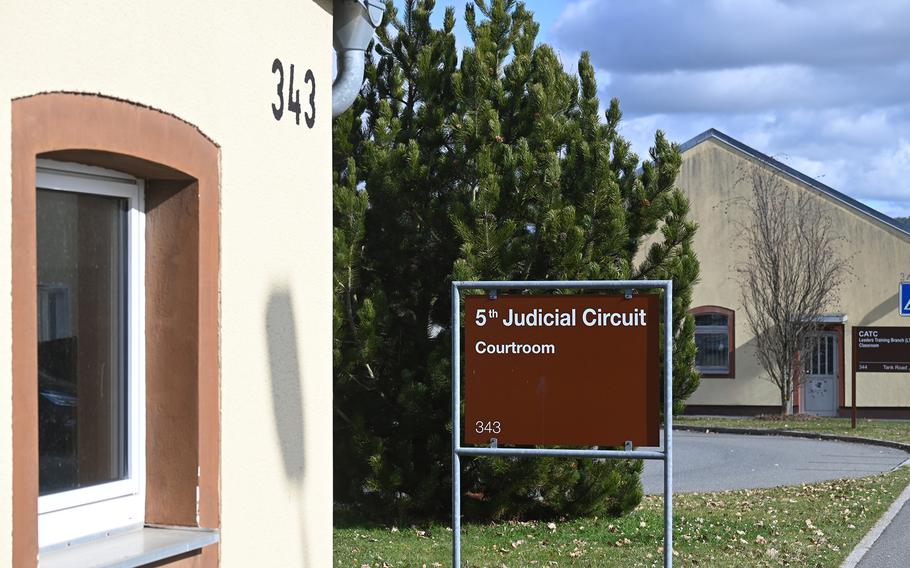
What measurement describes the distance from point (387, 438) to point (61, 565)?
25.5 ft

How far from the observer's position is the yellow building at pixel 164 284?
3.87m

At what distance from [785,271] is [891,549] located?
20470 millimetres

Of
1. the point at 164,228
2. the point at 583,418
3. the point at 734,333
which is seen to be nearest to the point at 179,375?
the point at 164,228

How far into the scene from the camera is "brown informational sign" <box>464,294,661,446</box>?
6707 millimetres

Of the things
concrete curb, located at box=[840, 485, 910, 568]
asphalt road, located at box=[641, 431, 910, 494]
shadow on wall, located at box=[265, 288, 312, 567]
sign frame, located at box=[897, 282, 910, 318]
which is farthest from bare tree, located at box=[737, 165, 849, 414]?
shadow on wall, located at box=[265, 288, 312, 567]

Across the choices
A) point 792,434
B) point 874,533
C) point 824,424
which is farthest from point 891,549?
point 824,424

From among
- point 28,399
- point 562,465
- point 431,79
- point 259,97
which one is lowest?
point 562,465

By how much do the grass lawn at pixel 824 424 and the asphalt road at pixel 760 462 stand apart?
4.19 ft

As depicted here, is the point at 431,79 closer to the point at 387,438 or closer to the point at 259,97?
the point at 387,438

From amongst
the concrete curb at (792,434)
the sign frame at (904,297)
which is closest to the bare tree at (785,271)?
the concrete curb at (792,434)

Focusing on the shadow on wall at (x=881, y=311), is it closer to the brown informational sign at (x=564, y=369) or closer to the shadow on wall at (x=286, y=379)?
A: the brown informational sign at (x=564, y=369)

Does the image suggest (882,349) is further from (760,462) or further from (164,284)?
(164,284)

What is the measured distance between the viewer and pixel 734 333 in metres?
31.3

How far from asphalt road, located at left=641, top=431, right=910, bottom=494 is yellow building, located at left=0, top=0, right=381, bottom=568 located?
9300mm
